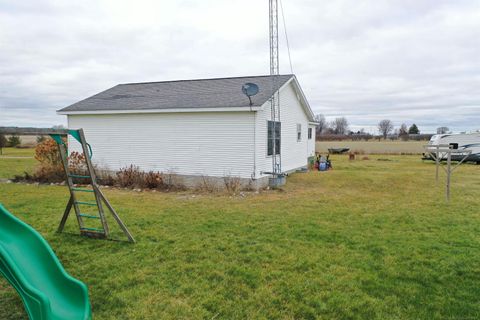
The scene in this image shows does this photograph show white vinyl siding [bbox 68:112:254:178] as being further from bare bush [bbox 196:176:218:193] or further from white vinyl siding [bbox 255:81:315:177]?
white vinyl siding [bbox 255:81:315:177]

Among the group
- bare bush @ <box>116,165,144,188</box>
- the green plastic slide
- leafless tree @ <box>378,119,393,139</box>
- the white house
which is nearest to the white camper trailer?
the white house

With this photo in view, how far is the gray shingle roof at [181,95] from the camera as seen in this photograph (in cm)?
1141

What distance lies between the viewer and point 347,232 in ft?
19.5

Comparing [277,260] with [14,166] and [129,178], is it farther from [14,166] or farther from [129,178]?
[14,166]

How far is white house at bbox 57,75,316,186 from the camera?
35.7 feet

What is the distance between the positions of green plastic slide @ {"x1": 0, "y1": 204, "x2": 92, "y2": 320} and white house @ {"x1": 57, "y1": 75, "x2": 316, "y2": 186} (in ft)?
25.5

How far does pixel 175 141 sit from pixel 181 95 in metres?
2.29

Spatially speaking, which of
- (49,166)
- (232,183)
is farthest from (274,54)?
(49,166)

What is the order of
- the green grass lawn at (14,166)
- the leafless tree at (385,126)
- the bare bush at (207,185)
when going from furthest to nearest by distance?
1. the leafless tree at (385,126)
2. the green grass lawn at (14,166)
3. the bare bush at (207,185)

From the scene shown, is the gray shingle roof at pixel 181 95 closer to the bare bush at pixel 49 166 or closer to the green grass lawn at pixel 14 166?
the bare bush at pixel 49 166

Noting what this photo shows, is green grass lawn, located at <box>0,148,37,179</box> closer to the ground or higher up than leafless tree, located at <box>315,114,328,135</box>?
closer to the ground

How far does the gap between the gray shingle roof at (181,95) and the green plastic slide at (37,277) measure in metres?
7.85

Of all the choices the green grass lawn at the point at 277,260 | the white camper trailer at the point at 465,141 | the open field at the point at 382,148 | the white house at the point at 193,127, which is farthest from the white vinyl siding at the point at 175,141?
the open field at the point at 382,148

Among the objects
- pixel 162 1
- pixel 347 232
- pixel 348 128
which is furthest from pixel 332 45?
pixel 348 128
